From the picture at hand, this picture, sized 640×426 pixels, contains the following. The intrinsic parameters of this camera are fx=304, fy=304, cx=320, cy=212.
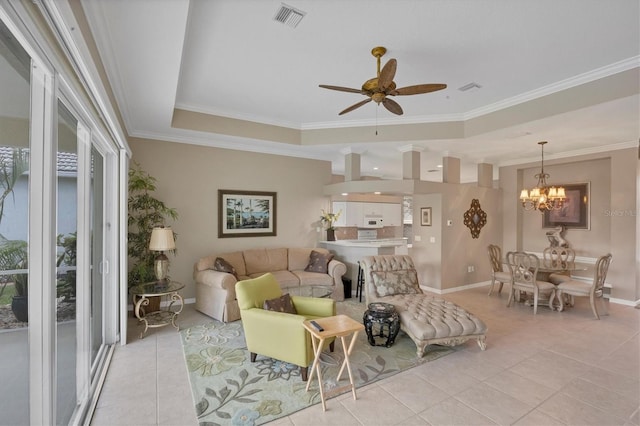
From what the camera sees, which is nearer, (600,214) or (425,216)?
(600,214)

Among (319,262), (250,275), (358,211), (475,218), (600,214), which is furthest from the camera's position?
(358,211)

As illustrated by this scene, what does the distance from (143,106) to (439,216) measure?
5430 millimetres

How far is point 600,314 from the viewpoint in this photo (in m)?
4.85

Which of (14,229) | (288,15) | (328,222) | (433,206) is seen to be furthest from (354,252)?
(14,229)

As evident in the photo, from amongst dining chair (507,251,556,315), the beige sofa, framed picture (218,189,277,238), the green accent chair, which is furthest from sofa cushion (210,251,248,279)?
dining chair (507,251,556,315)

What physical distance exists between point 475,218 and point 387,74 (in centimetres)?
521

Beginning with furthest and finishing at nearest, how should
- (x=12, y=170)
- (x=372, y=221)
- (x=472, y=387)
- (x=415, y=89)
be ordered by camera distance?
(x=372, y=221), (x=415, y=89), (x=472, y=387), (x=12, y=170)

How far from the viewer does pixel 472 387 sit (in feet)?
9.01

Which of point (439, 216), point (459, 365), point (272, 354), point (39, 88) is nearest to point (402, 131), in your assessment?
point (439, 216)

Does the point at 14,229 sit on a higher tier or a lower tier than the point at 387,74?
lower

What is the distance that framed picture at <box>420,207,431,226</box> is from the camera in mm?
6445

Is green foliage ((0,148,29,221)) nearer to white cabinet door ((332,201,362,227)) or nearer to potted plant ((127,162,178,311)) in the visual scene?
potted plant ((127,162,178,311))

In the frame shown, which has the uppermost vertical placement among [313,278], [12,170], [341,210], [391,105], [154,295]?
[391,105]

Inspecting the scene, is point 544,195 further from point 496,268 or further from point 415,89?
point 415,89
